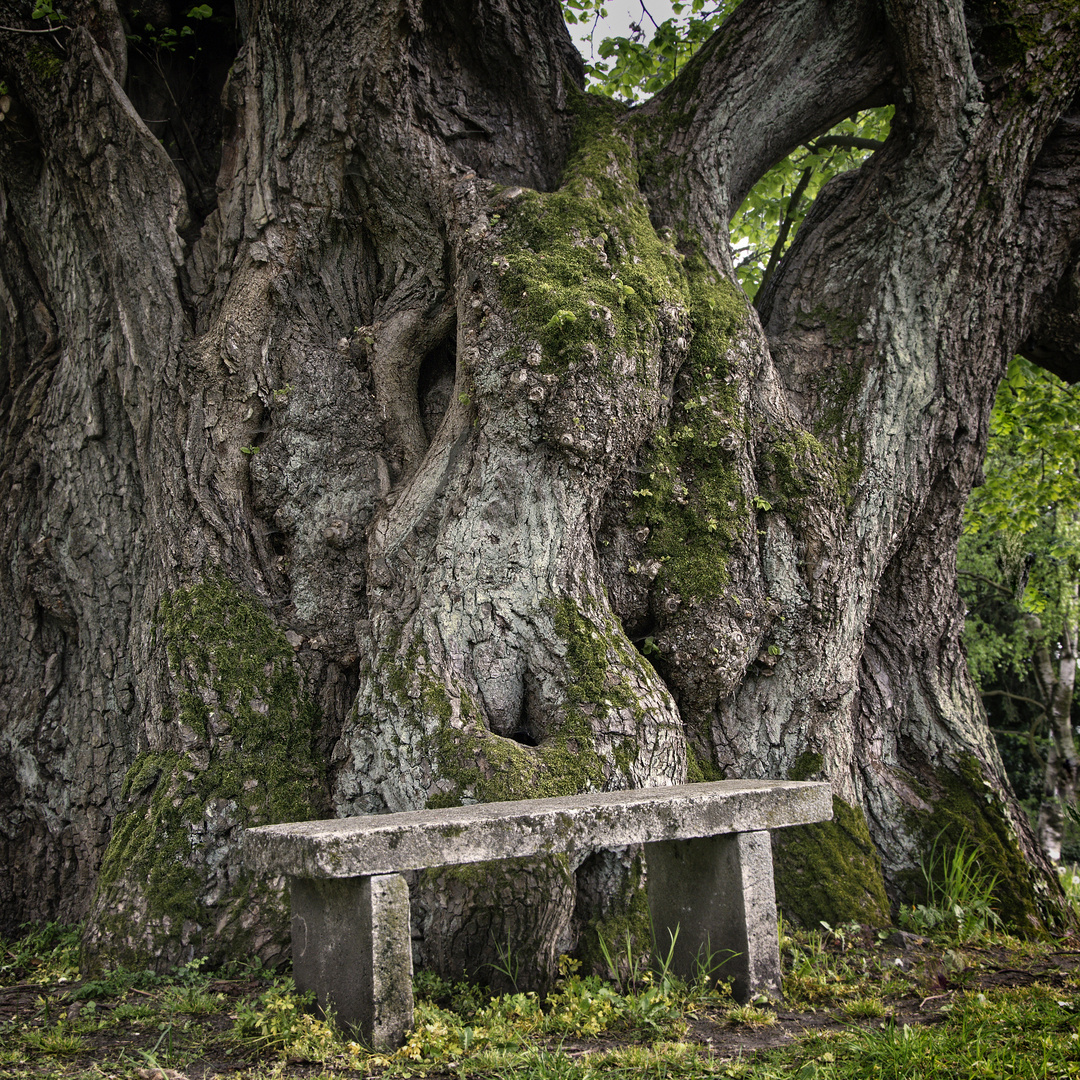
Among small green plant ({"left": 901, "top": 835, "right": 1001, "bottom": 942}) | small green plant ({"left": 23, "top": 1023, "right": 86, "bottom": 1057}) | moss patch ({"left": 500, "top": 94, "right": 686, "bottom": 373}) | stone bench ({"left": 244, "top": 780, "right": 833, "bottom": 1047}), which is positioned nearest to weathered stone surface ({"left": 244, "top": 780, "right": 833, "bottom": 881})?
stone bench ({"left": 244, "top": 780, "right": 833, "bottom": 1047})

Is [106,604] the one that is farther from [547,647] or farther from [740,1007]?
[740,1007]

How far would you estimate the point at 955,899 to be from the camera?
4238 mm

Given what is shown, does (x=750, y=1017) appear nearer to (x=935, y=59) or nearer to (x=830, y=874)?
(x=830, y=874)

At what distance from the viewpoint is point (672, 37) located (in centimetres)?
690

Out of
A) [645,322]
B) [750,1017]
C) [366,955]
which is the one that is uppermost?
[645,322]

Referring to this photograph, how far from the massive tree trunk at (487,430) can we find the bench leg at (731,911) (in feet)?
1.10

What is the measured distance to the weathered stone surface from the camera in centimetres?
240

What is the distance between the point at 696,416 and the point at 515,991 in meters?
2.79

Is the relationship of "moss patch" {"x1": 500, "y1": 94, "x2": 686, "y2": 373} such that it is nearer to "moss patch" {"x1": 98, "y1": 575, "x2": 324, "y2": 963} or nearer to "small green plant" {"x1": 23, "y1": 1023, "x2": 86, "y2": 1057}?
"moss patch" {"x1": 98, "y1": 575, "x2": 324, "y2": 963}

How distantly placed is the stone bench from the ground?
14 centimetres

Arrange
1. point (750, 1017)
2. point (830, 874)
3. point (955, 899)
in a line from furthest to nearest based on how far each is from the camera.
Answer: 1. point (955, 899)
2. point (830, 874)
3. point (750, 1017)

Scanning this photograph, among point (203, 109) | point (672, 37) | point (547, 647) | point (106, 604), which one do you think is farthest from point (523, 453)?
point (672, 37)

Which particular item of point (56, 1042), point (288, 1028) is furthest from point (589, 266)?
point (56, 1042)

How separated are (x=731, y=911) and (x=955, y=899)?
190cm
